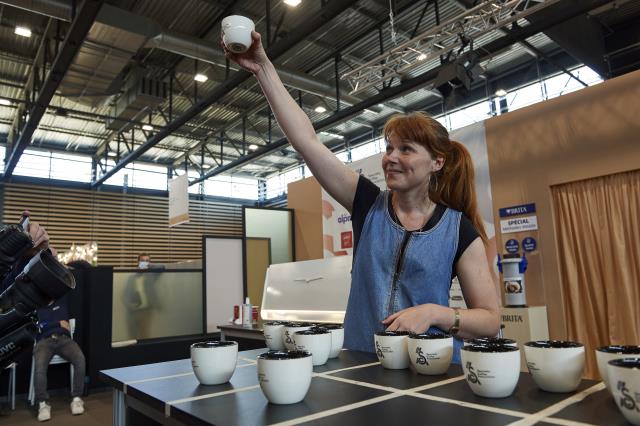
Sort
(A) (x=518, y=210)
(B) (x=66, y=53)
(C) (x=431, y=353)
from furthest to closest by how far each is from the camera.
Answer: (B) (x=66, y=53), (A) (x=518, y=210), (C) (x=431, y=353)

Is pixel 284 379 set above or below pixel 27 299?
below

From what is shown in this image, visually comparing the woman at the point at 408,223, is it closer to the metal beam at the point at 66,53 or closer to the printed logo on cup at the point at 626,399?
the printed logo on cup at the point at 626,399

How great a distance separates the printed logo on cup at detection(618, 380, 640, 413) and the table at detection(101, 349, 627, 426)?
0.08 ft

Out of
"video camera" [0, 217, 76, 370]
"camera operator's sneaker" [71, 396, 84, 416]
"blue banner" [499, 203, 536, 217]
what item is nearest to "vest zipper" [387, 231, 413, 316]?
"video camera" [0, 217, 76, 370]

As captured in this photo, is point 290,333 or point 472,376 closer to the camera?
point 472,376

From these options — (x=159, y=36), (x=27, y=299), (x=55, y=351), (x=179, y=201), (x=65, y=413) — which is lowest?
(x=65, y=413)

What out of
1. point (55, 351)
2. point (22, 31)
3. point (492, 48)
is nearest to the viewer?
point (55, 351)

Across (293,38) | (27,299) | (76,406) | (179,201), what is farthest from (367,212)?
(179,201)

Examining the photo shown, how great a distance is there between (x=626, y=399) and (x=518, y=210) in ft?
15.3

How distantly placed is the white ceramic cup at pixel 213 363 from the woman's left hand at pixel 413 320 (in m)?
0.35

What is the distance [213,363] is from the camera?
0.83m

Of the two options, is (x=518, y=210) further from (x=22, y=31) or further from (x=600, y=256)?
(x=22, y=31)

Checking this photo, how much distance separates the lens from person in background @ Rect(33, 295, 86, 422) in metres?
4.38

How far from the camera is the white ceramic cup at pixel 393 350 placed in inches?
34.5
